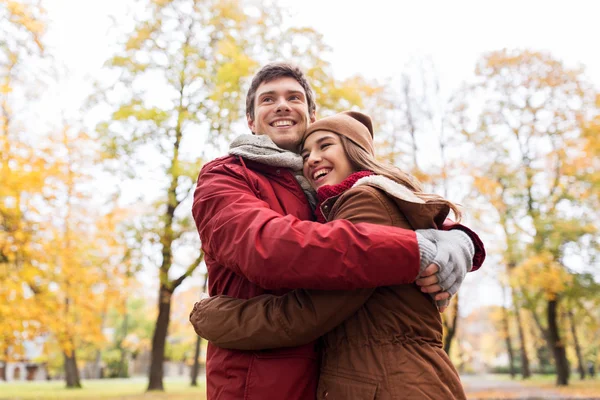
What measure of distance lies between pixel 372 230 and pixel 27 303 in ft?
31.0

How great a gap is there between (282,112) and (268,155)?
1.59ft

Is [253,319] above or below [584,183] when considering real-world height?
below

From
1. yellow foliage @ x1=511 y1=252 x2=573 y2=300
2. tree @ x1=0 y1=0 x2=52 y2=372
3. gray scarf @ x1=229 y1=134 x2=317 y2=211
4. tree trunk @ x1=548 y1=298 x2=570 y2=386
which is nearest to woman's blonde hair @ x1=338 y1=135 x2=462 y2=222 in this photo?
gray scarf @ x1=229 y1=134 x2=317 y2=211

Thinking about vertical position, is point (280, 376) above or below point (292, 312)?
below

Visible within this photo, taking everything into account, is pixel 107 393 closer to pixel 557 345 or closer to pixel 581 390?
pixel 581 390

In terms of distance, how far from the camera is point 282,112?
9.95 ft

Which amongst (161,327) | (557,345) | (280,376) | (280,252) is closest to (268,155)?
(280,252)

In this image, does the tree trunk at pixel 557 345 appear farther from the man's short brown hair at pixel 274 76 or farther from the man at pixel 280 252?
the man at pixel 280 252

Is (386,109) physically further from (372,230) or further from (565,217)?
(372,230)

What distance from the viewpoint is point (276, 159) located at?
8.78 ft

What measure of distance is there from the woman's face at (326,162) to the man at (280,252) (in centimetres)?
9

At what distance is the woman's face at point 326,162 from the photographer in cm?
276

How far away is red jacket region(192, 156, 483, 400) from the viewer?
6.42 ft

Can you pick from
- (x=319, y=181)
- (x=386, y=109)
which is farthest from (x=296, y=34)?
(x=319, y=181)
